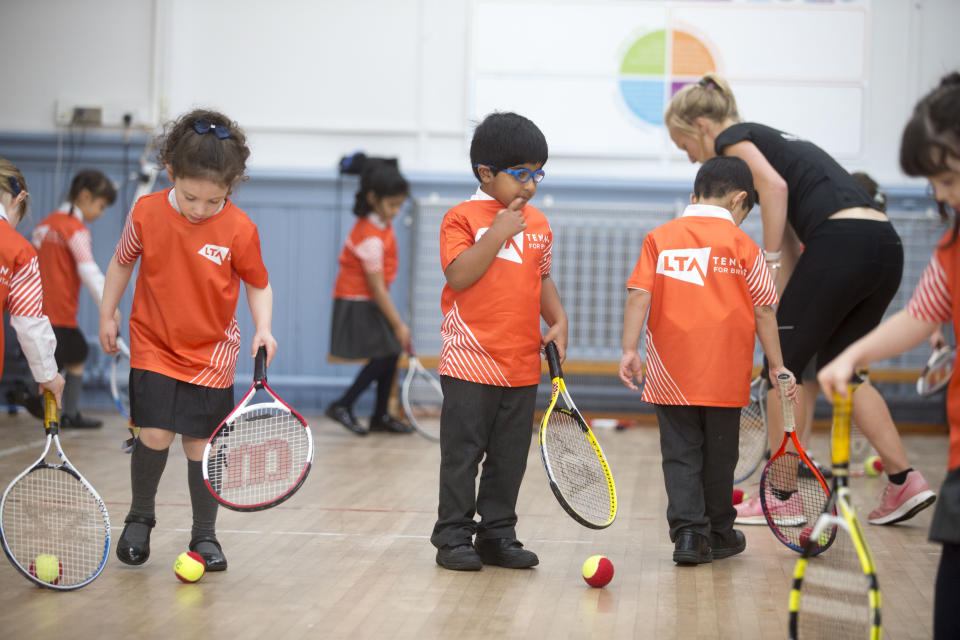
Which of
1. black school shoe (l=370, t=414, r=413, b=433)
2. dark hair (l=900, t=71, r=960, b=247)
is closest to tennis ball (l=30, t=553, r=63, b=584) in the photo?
dark hair (l=900, t=71, r=960, b=247)

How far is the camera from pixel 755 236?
24.0 ft

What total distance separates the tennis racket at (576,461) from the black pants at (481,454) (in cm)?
13

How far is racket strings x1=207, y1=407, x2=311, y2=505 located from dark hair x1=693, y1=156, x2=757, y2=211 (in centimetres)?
145

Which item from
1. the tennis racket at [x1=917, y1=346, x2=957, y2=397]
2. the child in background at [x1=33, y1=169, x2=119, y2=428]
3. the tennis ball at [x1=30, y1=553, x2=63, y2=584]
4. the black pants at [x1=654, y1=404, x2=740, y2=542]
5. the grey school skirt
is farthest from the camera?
the grey school skirt

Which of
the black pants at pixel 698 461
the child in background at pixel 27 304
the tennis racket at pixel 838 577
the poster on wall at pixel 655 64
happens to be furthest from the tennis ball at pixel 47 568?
the poster on wall at pixel 655 64

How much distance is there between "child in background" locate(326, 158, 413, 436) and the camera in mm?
6344

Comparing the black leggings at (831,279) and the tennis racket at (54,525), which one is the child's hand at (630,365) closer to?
the black leggings at (831,279)

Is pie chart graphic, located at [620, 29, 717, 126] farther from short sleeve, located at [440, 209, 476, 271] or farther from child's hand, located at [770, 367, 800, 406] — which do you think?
short sleeve, located at [440, 209, 476, 271]

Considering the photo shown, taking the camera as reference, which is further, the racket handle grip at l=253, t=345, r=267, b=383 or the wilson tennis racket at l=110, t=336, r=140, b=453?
the wilson tennis racket at l=110, t=336, r=140, b=453

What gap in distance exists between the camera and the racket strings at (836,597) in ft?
8.45

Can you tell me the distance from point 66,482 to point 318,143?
15.9 ft

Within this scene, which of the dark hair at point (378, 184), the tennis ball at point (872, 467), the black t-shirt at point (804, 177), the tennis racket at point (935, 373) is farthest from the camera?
the dark hair at point (378, 184)

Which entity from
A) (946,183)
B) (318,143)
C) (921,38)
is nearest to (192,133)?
(946,183)

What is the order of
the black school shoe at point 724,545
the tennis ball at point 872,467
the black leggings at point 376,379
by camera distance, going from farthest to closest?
the black leggings at point 376,379
the tennis ball at point 872,467
the black school shoe at point 724,545
